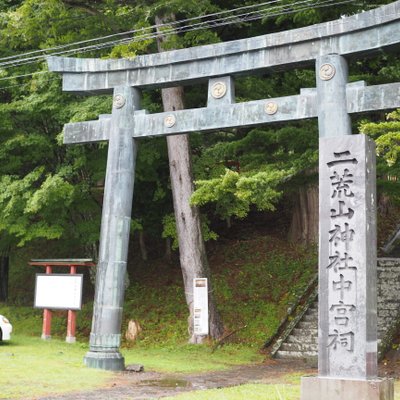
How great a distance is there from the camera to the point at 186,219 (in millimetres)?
17516

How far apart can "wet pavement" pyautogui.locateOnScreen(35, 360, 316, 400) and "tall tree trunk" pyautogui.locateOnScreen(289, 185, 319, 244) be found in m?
6.81

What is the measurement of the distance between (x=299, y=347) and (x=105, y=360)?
5.25 m

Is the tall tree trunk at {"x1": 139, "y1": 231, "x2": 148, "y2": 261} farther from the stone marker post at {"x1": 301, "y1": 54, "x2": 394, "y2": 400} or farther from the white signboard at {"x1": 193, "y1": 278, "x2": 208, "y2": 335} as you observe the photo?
the stone marker post at {"x1": 301, "y1": 54, "x2": 394, "y2": 400}

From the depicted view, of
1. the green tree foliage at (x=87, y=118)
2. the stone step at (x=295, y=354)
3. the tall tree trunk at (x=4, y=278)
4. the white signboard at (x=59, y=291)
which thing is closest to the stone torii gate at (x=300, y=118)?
the green tree foliage at (x=87, y=118)

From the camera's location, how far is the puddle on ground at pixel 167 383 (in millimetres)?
11586

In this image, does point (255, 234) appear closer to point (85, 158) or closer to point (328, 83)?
point (85, 158)

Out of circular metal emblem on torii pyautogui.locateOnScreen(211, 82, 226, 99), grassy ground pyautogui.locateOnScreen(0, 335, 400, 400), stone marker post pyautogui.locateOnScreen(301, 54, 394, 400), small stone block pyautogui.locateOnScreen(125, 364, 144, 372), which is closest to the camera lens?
stone marker post pyautogui.locateOnScreen(301, 54, 394, 400)

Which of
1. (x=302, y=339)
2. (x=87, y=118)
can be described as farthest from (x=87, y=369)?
(x=87, y=118)

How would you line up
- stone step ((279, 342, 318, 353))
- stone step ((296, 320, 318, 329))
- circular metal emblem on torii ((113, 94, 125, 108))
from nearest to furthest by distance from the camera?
1. circular metal emblem on torii ((113, 94, 125, 108))
2. stone step ((279, 342, 318, 353))
3. stone step ((296, 320, 318, 329))

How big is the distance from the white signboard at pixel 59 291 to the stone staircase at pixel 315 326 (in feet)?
16.8

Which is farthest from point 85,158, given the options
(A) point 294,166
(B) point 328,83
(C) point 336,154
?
(C) point 336,154

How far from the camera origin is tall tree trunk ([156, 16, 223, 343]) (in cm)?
1742

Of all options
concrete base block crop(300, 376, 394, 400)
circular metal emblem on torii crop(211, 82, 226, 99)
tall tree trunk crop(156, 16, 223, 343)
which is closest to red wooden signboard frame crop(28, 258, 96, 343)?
tall tree trunk crop(156, 16, 223, 343)

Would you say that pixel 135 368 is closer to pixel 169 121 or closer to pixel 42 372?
pixel 42 372
